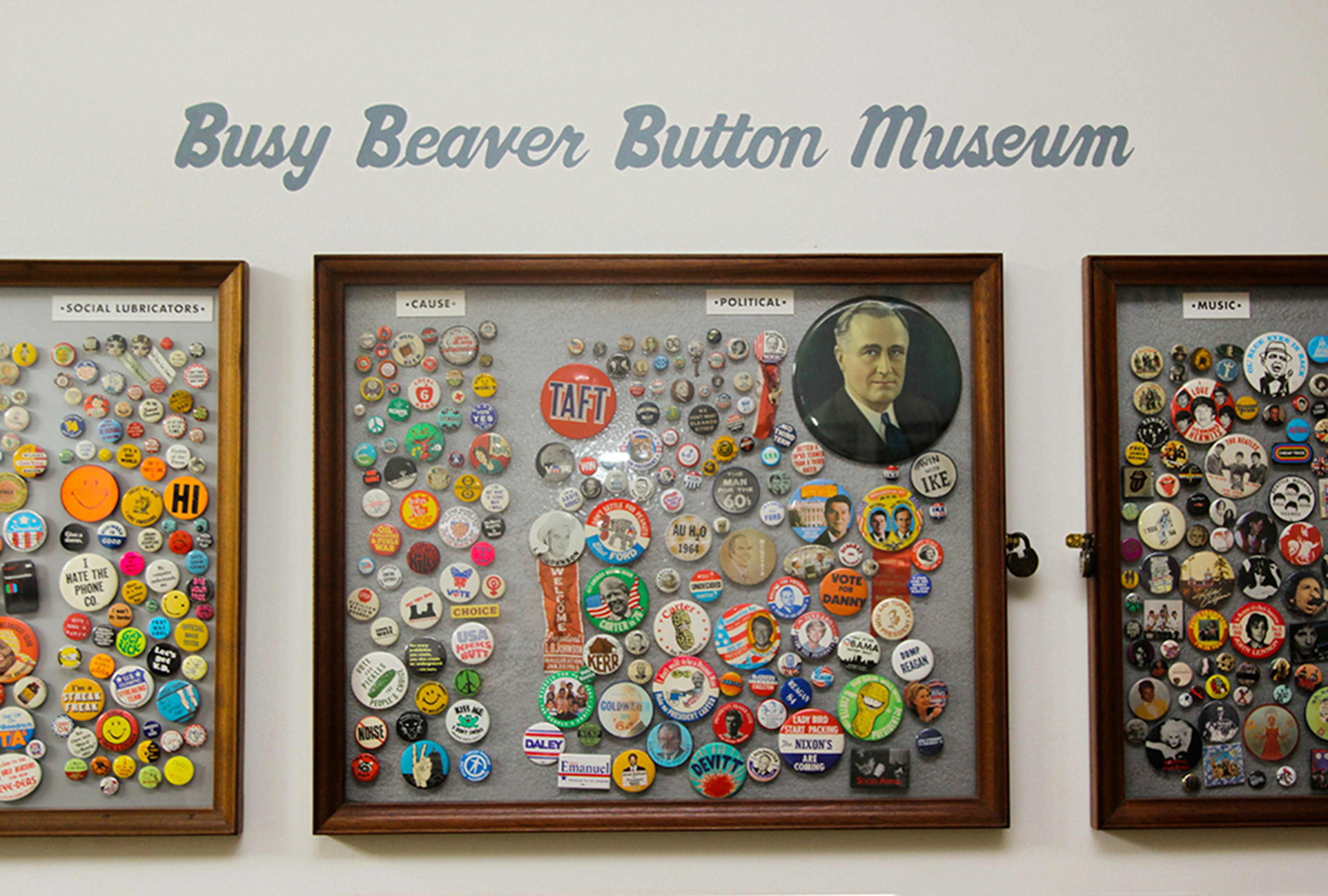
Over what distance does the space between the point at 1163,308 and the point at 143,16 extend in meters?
1.33

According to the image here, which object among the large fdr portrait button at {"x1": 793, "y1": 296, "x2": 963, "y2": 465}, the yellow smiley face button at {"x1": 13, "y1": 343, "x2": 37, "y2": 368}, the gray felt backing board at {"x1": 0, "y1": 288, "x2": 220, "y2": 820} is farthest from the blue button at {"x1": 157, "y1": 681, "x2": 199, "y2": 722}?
Result: the large fdr portrait button at {"x1": 793, "y1": 296, "x2": 963, "y2": 465}

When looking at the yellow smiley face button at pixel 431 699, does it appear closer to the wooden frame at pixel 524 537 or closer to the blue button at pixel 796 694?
the wooden frame at pixel 524 537

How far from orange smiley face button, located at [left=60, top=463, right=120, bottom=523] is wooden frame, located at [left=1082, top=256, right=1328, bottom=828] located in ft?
3.94

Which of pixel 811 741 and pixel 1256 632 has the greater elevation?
pixel 1256 632

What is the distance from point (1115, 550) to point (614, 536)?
62 centimetres

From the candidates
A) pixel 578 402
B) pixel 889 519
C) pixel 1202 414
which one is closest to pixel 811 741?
pixel 889 519

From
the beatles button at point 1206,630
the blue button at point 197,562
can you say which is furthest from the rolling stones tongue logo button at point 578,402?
the beatles button at point 1206,630

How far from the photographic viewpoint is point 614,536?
1.08 meters

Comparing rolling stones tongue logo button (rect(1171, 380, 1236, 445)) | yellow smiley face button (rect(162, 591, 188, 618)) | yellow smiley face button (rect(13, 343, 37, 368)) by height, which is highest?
yellow smiley face button (rect(13, 343, 37, 368))

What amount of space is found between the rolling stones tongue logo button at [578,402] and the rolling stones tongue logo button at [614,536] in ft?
0.32

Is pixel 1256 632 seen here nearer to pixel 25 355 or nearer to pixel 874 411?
pixel 874 411

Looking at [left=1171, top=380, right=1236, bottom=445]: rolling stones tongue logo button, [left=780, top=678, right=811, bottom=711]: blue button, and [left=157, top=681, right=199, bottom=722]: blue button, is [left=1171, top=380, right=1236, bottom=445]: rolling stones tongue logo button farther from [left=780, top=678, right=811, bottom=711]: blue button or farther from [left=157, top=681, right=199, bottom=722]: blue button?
[left=157, top=681, right=199, bottom=722]: blue button

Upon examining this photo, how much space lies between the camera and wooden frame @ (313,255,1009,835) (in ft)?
3.45

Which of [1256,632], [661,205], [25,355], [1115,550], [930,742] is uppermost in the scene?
[661,205]
